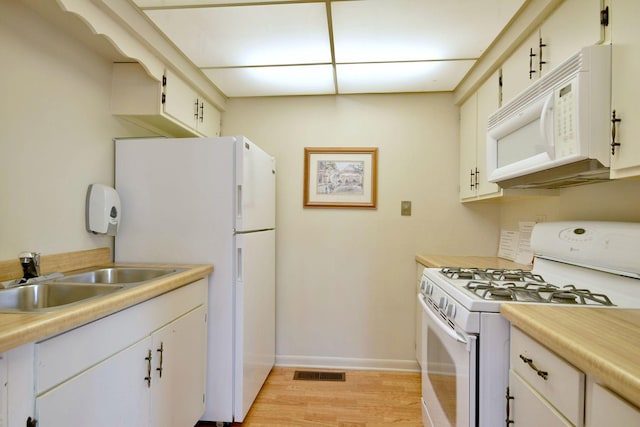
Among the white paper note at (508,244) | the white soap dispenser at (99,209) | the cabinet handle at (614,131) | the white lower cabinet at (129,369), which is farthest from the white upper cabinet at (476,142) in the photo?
the white soap dispenser at (99,209)

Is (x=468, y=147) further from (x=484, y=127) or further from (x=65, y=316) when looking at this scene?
(x=65, y=316)

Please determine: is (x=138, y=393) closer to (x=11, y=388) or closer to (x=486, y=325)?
(x=11, y=388)

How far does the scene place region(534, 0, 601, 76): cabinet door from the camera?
1132 millimetres

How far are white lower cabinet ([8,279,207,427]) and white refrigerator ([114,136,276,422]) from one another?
11 centimetres

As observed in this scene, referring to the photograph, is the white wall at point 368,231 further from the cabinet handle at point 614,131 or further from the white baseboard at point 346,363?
the cabinet handle at point 614,131

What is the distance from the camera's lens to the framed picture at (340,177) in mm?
2574

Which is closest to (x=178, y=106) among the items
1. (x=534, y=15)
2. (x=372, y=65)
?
(x=372, y=65)

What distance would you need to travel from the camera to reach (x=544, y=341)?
829 millimetres

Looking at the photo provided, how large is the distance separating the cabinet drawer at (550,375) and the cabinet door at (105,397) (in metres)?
1.31

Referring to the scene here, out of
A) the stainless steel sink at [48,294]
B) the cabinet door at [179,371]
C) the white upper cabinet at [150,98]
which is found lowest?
the cabinet door at [179,371]

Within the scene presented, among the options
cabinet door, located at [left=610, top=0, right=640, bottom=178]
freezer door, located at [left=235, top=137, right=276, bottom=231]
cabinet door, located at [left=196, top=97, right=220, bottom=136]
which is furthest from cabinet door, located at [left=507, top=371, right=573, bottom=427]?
cabinet door, located at [left=196, top=97, right=220, bottom=136]

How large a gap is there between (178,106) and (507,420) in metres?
2.26

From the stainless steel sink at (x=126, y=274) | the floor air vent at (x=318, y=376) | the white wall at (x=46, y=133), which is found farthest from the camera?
the floor air vent at (x=318, y=376)

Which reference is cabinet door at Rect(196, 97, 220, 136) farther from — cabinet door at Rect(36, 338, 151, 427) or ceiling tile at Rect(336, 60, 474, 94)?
cabinet door at Rect(36, 338, 151, 427)
